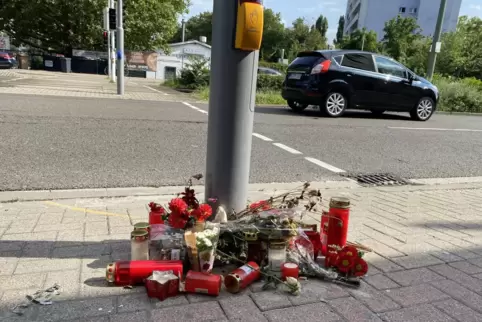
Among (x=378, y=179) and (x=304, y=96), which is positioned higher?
(x=304, y=96)

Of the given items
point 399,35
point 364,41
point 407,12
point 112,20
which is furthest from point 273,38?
point 112,20

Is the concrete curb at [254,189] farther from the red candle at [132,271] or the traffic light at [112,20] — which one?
the traffic light at [112,20]

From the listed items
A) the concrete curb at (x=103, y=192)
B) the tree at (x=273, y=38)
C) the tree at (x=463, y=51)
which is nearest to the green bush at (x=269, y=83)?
the concrete curb at (x=103, y=192)

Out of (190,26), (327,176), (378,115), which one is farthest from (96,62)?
(190,26)

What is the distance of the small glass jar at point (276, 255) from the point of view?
2.50 meters

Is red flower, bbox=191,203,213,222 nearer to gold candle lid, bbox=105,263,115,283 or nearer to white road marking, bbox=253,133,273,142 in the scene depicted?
gold candle lid, bbox=105,263,115,283

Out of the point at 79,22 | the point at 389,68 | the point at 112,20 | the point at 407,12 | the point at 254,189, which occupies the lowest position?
the point at 254,189

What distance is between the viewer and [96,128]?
23.8 feet

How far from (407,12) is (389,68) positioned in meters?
81.1

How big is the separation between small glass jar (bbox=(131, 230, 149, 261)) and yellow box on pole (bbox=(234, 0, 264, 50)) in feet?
4.39

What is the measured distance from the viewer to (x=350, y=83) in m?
11.1

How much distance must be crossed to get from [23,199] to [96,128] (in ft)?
12.1

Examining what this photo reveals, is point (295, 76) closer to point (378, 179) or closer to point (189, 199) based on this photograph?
point (378, 179)

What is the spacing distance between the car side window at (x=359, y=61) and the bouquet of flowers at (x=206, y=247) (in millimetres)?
9687
